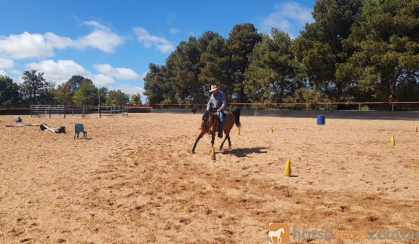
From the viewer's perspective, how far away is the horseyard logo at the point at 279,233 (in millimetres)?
3170

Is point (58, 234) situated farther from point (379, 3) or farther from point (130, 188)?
point (379, 3)

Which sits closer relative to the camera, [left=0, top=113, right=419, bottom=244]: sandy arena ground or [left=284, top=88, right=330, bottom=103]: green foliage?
[left=0, top=113, right=419, bottom=244]: sandy arena ground

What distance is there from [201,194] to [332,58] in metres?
28.1

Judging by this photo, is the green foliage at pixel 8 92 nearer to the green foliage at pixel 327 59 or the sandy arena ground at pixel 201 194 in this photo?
the green foliage at pixel 327 59

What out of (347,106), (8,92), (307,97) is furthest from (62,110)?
(8,92)

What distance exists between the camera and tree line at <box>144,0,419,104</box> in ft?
77.4

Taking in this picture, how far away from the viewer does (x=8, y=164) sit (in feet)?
22.1

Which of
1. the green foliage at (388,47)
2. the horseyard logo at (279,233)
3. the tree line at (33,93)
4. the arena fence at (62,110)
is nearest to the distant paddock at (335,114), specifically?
the green foliage at (388,47)

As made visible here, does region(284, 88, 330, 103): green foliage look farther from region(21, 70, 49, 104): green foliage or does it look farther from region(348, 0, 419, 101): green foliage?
region(21, 70, 49, 104): green foliage

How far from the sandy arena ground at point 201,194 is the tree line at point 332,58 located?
1917 centimetres

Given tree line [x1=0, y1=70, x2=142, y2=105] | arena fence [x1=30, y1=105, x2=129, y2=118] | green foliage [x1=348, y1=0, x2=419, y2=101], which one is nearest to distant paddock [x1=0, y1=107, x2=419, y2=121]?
green foliage [x1=348, y1=0, x2=419, y2=101]

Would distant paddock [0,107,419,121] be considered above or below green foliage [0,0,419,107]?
below

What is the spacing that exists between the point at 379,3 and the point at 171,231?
3000cm

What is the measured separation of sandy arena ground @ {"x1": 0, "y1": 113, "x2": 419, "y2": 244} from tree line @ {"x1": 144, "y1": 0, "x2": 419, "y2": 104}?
755 inches
